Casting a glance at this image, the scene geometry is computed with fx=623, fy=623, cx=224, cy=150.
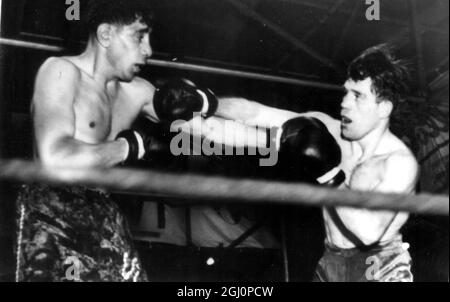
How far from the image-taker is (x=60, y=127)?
6.15 feet

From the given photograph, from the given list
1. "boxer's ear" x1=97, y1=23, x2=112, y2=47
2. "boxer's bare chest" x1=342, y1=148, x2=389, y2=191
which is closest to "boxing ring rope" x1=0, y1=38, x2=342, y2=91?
"boxer's ear" x1=97, y1=23, x2=112, y2=47

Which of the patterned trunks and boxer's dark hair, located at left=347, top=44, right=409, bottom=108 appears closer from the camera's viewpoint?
the patterned trunks

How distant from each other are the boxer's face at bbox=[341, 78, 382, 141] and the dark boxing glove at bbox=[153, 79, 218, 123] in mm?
546

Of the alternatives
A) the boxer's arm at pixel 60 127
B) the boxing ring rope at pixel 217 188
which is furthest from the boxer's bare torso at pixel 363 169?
the boxing ring rope at pixel 217 188

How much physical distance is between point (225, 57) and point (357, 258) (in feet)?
2.76

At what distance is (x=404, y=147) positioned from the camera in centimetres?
228

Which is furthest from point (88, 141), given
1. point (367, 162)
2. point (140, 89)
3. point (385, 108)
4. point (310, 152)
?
point (385, 108)

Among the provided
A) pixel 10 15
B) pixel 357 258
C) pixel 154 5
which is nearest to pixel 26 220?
pixel 10 15

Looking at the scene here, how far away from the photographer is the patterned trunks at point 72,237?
1771mm

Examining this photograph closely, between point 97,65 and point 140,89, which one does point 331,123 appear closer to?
point 140,89

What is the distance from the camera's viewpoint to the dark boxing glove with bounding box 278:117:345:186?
7.14 ft

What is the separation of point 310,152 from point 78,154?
814 millimetres

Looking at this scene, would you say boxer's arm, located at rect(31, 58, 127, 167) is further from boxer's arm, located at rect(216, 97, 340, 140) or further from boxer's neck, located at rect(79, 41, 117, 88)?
boxer's arm, located at rect(216, 97, 340, 140)
